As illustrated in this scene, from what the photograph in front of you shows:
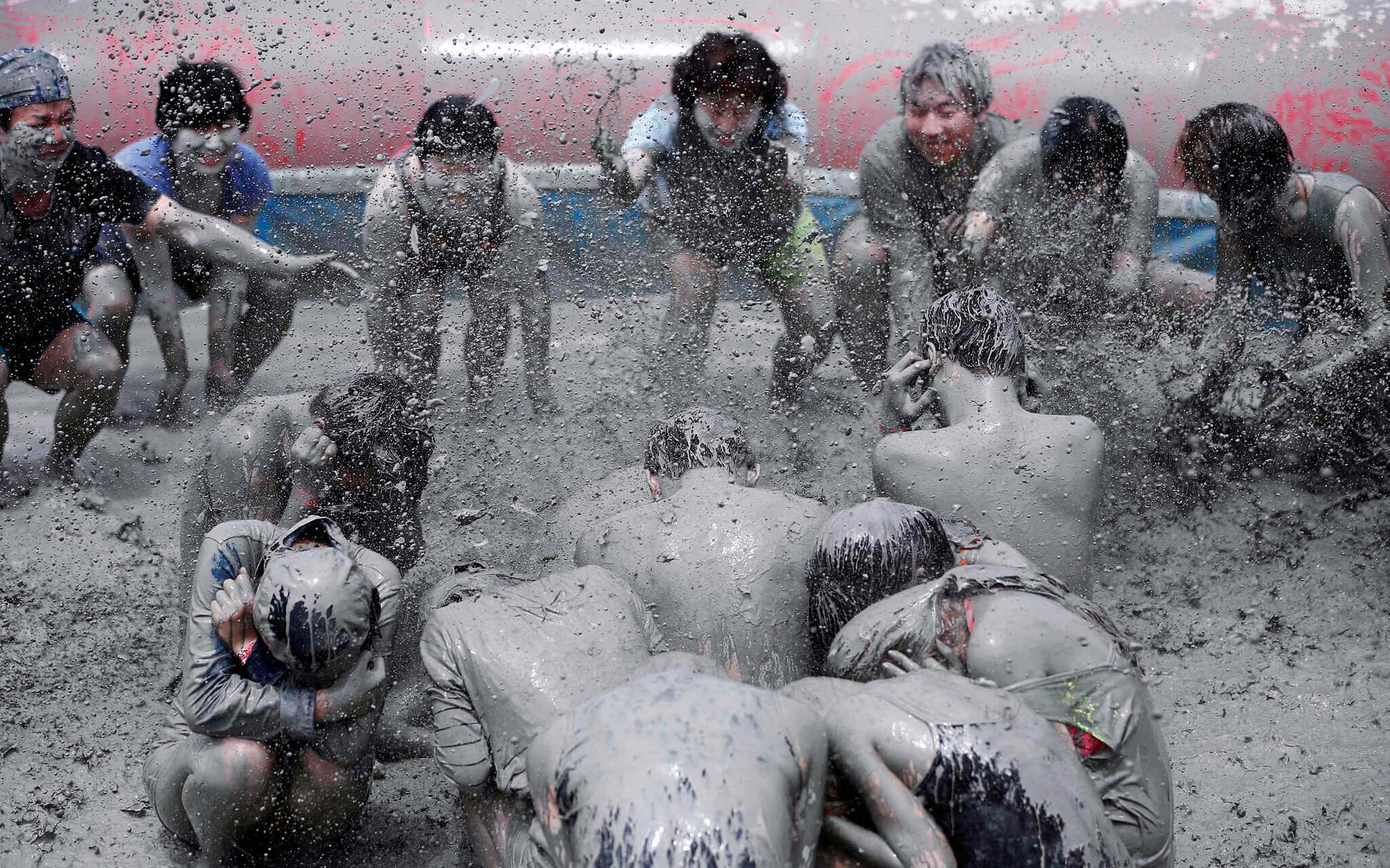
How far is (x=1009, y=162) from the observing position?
5.17 meters

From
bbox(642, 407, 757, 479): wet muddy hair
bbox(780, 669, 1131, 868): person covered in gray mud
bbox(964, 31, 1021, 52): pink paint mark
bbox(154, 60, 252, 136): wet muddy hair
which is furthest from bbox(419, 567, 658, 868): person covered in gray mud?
bbox(964, 31, 1021, 52): pink paint mark

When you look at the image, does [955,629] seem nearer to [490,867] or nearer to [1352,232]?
[490,867]

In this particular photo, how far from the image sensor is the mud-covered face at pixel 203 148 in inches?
216

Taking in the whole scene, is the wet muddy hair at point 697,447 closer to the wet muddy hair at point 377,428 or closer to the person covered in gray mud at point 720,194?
the wet muddy hair at point 377,428

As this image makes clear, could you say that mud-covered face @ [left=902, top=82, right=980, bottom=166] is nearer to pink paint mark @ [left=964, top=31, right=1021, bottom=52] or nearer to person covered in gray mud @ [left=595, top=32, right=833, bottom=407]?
person covered in gray mud @ [left=595, top=32, right=833, bottom=407]

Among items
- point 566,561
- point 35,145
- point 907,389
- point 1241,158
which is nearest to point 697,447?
point 566,561

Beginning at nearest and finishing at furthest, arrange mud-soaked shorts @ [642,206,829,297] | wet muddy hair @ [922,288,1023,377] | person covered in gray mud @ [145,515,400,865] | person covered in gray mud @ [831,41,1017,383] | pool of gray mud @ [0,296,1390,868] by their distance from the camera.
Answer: person covered in gray mud @ [145,515,400,865], pool of gray mud @ [0,296,1390,868], wet muddy hair @ [922,288,1023,377], person covered in gray mud @ [831,41,1017,383], mud-soaked shorts @ [642,206,829,297]

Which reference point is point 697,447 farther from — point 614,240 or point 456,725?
point 614,240

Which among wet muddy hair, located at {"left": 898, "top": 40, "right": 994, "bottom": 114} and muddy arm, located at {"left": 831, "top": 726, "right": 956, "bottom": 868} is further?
wet muddy hair, located at {"left": 898, "top": 40, "right": 994, "bottom": 114}

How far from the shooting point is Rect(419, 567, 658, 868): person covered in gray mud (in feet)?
9.13

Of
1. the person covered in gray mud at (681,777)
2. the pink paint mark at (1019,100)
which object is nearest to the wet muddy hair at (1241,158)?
the pink paint mark at (1019,100)

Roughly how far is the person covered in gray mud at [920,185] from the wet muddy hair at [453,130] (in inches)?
63.3

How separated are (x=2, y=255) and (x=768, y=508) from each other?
10.6 ft

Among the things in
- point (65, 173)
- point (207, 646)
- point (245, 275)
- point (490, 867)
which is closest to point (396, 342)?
point (245, 275)
